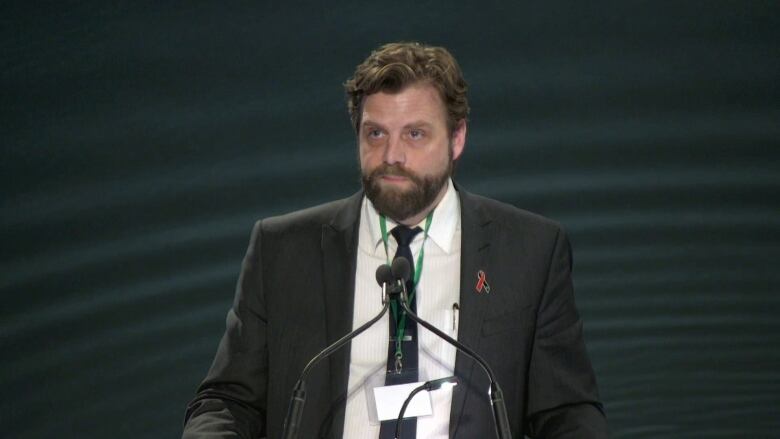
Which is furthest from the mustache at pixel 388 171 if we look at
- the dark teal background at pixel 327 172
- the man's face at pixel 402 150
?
the dark teal background at pixel 327 172

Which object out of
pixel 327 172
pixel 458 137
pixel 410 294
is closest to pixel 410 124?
pixel 458 137

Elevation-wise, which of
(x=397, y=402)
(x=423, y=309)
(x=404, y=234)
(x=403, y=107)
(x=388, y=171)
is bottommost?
(x=397, y=402)

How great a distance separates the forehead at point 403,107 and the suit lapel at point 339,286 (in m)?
0.22

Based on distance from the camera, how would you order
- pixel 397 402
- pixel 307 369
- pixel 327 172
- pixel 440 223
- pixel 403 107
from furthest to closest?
pixel 327 172, pixel 440 223, pixel 403 107, pixel 397 402, pixel 307 369

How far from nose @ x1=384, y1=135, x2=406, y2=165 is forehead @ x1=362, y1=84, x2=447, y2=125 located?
31mm

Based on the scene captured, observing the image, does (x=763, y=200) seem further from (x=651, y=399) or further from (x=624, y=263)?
(x=651, y=399)

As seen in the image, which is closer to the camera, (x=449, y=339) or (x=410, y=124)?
(x=449, y=339)

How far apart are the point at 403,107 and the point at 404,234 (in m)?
0.24

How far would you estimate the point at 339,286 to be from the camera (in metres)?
2.02

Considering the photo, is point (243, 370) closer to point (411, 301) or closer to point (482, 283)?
point (411, 301)

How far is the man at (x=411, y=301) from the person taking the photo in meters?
1.95

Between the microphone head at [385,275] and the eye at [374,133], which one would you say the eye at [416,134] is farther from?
the microphone head at [385,275]

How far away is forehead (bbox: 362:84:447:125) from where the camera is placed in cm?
197

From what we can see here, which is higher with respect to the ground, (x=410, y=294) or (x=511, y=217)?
(x=511, y=217)
